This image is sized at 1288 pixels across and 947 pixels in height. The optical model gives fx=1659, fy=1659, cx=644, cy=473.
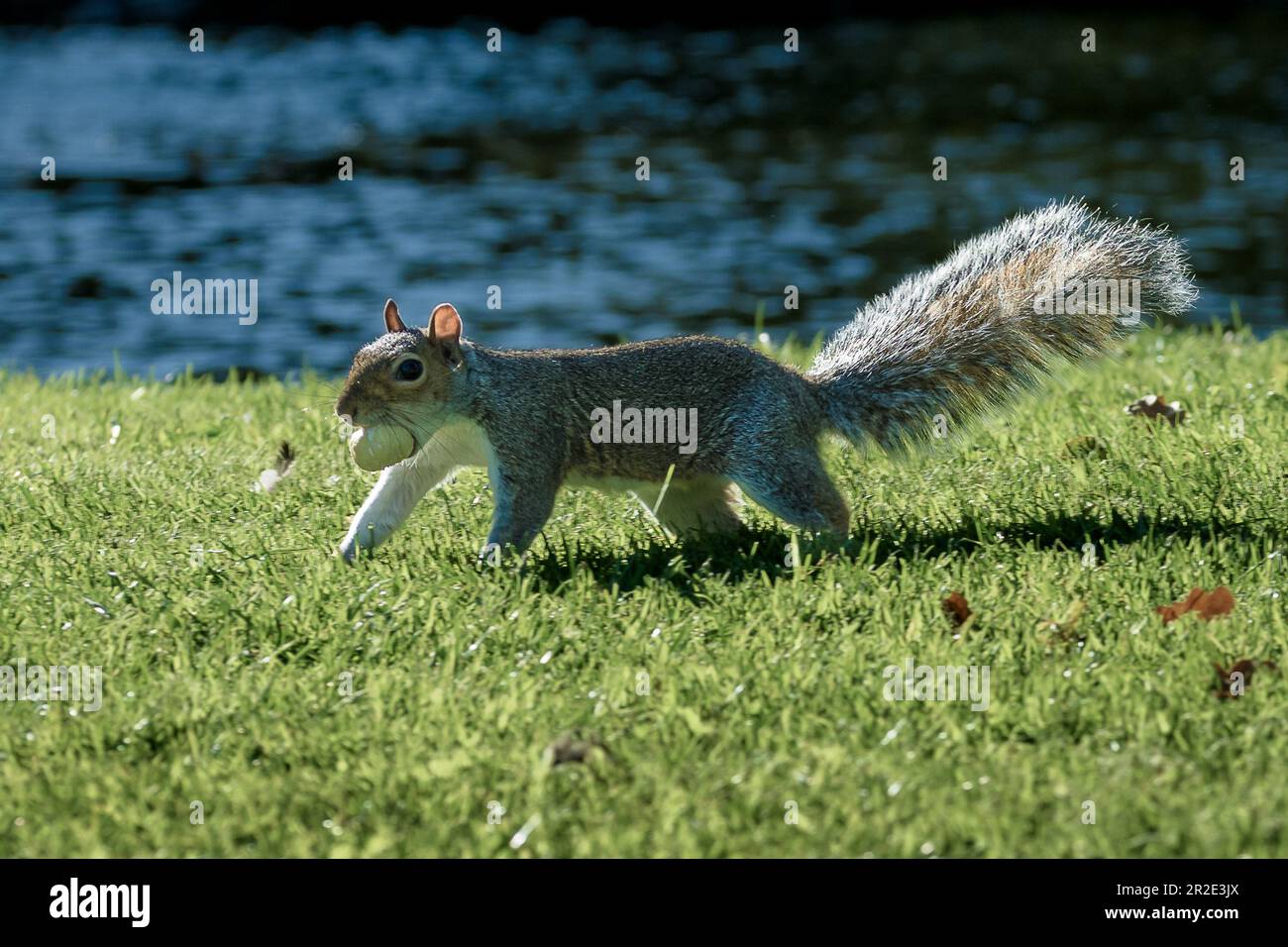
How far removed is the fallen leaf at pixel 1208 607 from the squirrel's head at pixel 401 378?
2070 millimetres

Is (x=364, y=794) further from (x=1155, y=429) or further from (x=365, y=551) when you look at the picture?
(x=1155, y=429)

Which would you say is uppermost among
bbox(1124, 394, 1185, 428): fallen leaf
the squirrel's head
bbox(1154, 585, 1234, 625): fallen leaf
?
the squirrel's head

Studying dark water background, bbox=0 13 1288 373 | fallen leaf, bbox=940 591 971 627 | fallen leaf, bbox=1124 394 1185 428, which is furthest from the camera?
dark water background, bbox=0 13 1288 373

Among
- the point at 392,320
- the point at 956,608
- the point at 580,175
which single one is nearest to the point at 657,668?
the point at 956,608

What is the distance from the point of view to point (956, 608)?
414cm

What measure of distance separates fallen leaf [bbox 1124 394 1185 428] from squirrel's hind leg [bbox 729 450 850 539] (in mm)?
1760

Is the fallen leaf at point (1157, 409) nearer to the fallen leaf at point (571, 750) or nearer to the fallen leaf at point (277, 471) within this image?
the fallen leaf at point (277, 471)

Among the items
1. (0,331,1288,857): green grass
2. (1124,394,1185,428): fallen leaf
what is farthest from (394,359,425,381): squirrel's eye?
(1124,394,1185,428): fallen leaf

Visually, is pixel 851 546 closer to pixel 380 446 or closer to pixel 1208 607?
pixel 1208 607

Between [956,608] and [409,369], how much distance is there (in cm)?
169

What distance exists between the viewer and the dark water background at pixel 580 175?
13.7 m

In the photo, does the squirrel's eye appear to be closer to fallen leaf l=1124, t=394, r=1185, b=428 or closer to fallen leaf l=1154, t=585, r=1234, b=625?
fallen leaf l=1154, t=585, r=1234, b=625

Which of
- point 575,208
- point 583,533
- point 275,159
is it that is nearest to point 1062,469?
point 583,533

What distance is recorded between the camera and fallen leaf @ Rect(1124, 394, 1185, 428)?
5.99 m
